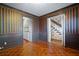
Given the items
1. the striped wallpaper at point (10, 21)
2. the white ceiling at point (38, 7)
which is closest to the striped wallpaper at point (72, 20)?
the white ceiling at point (38, 7)

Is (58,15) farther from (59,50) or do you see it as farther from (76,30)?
(59,50)

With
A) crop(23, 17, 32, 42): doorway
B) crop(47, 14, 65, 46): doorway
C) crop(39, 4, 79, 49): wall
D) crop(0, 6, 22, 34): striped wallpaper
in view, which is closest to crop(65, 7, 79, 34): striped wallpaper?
crop(39, 4, 79, 49): wall

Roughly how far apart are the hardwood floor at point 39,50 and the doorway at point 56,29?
0.46 ft

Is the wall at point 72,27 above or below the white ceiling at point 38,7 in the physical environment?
below

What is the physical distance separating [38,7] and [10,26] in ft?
2.73

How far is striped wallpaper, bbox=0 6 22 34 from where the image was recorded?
252 cm

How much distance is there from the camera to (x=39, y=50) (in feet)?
8.46

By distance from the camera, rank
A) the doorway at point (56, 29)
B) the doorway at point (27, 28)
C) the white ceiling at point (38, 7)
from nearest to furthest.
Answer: the white ceiling at point (38, 7) → the doorway at point (27, 28) → the doorway at point (56, 29)

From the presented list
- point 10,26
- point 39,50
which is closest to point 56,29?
point 39,50

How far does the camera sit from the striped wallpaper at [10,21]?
8.27 ft

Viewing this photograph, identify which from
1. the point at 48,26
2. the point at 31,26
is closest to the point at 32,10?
the point at 31,26

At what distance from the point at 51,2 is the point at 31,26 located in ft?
2.54

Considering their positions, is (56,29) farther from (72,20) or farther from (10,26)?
(10,26)

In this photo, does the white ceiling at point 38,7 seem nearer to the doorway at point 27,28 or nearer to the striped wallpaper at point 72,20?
the doorway at point 27,28
